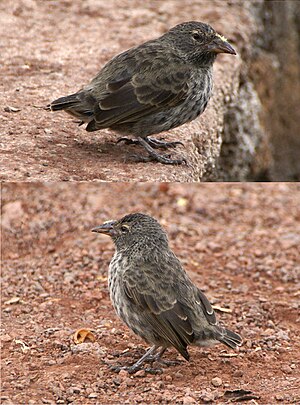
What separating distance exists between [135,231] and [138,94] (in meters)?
1.23

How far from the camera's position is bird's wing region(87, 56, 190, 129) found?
630 centimetres

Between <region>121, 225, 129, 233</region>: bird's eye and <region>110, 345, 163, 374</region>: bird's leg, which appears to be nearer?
<region>110, 345, 163, 374</region>: bird's leg

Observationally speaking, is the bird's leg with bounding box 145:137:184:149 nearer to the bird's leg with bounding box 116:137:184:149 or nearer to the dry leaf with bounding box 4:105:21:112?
the bird's leg with bounding box 116:137:184:149

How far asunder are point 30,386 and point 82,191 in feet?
9.84

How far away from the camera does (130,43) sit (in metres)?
9.14

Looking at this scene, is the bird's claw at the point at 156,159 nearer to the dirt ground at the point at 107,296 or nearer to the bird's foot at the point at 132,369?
the dirt ground at the point at 107,296

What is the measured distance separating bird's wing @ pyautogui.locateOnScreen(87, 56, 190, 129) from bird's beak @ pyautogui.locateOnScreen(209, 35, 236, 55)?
0.38 meters

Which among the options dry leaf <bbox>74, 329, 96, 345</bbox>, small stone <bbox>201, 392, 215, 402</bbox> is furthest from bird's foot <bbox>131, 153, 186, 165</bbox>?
small stone <bbox>201, 392, 215, 402</bbox>

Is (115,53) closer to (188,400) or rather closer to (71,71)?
(71,71)

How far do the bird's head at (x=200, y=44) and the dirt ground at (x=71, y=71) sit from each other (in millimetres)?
852

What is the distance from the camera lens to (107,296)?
6344 millimetres

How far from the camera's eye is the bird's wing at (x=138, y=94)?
6301mm

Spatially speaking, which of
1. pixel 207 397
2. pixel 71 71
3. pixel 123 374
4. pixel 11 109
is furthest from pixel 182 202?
pixel 207 397

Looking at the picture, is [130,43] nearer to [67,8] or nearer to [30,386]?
[67,8]
